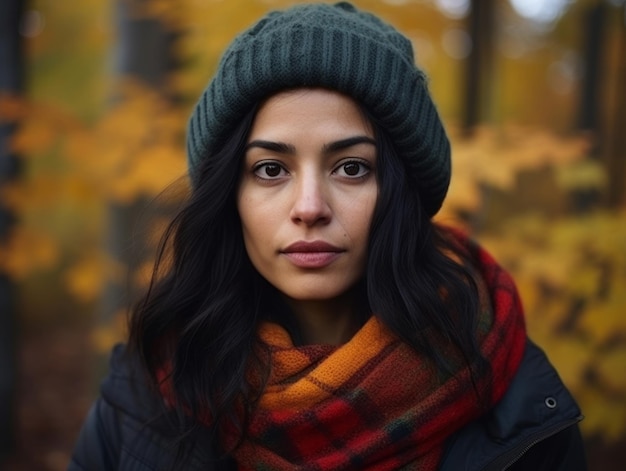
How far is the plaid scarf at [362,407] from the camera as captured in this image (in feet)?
5.56

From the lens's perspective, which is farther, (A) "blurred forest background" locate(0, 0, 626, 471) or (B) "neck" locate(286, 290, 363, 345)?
(A) "blurred forest background" locate(0, 0, 626, 471)

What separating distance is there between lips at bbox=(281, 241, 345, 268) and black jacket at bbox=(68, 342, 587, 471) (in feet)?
1.98

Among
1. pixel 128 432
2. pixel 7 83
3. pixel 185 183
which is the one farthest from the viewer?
pixel 7 83

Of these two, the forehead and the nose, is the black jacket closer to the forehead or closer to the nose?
the nose

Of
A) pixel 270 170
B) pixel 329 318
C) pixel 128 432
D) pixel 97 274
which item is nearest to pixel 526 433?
pixel 329 318

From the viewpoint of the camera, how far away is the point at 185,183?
2166 mm

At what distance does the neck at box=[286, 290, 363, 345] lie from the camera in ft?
6.36

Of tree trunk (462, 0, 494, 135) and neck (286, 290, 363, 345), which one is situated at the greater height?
tree trunk (462, 0, 494, 135)

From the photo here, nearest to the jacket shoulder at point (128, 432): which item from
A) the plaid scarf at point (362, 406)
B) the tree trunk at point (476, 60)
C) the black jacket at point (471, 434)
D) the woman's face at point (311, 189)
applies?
the black jacket at point (471, 434)

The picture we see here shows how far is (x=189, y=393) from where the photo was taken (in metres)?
1.86

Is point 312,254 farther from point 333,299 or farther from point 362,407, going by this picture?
point 362,407

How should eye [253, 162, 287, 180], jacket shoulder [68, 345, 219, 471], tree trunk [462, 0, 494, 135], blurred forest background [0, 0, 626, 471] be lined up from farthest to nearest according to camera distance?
tree trunk [462, 0, 494, 135], blurred forest background [0, 0, 626, 471], jacket shoulder [68, 345, 219, 471], eye [253, 162, 287, 180]

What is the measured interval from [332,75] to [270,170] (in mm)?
302

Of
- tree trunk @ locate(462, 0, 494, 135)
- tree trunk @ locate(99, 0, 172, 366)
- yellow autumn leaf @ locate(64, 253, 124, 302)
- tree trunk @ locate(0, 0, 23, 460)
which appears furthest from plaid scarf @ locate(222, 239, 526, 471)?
tree trunk @ locate(462, 0, 494, 135)
